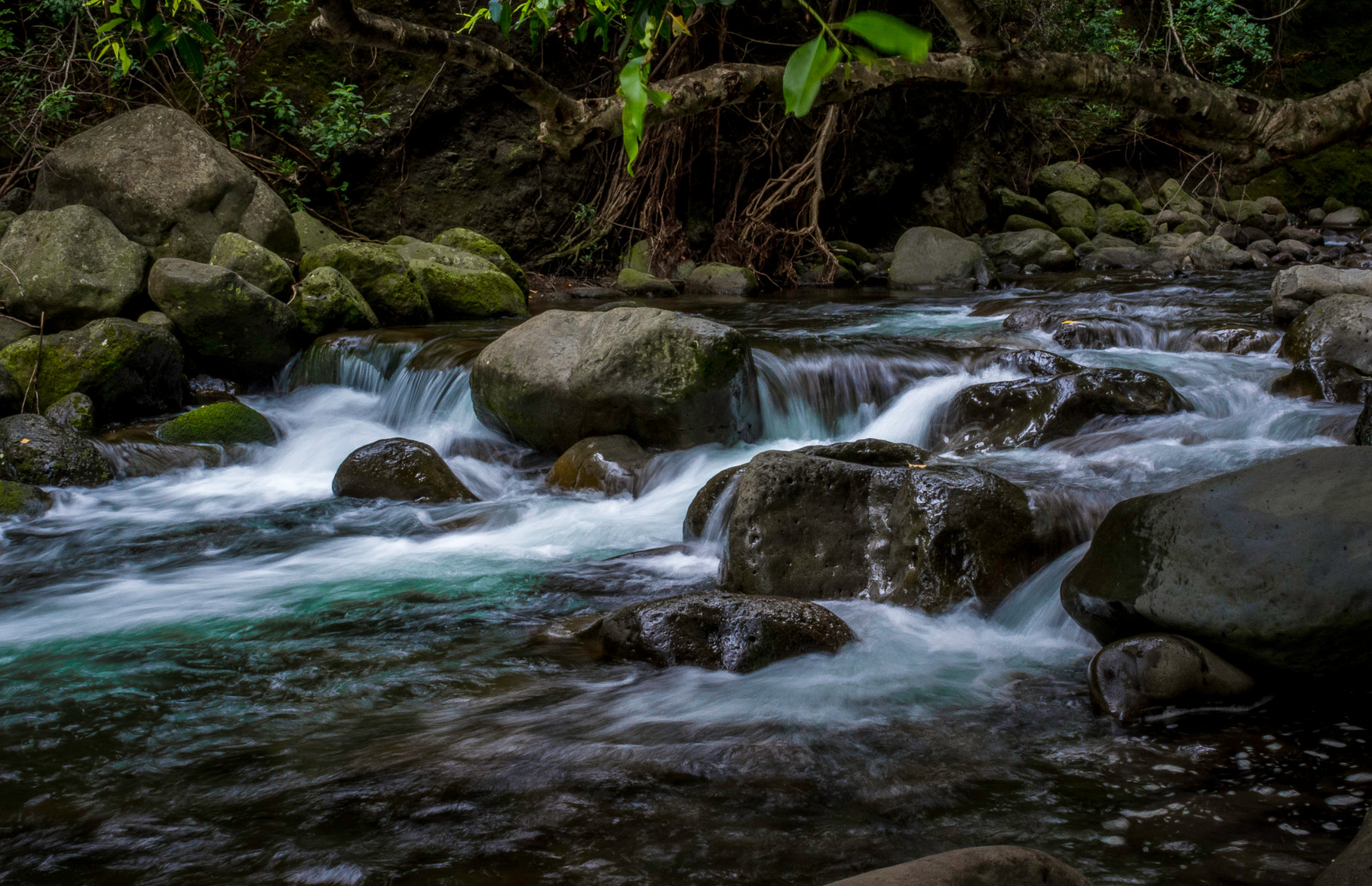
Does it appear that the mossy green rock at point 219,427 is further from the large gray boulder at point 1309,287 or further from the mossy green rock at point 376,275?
the large gray boulder at point 1309,287

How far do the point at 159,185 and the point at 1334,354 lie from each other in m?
8.69

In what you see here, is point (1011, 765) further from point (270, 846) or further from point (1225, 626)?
point (270, 846)

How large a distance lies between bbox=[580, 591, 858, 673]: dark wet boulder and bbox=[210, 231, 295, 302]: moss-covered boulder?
5625mm

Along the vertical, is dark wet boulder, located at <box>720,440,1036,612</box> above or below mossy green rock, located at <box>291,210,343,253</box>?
below

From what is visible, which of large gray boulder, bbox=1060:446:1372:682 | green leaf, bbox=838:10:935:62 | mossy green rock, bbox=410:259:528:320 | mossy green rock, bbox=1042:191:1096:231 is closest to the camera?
green leaf, bbox=838:10:935:62

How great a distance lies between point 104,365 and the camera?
22.2 ft

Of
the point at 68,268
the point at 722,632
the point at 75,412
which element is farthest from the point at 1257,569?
the point at 68,268

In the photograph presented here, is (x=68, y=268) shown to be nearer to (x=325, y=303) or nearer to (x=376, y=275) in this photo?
(x=325, y=303)

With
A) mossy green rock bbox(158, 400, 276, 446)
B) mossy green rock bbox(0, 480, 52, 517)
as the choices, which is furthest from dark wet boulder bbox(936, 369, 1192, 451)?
mossy green rock bbox(0, 480, 52, 517)

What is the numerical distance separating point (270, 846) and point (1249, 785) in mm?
2294

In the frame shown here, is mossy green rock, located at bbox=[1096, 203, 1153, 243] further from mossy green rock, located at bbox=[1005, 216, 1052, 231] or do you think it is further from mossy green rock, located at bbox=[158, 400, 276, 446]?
mossy green rock, located at bbox=[158, 400, 276, 446]

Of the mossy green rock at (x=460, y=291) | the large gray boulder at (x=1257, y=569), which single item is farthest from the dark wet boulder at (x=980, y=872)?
the mossy green rock at (x=460, y=291)

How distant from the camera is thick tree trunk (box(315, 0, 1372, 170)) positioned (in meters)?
3.19

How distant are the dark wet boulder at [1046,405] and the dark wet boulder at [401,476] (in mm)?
2961
